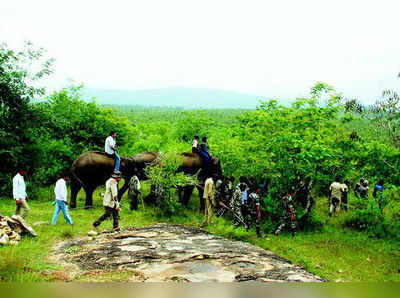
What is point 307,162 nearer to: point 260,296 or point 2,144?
point 260,296

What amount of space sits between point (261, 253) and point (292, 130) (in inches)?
201

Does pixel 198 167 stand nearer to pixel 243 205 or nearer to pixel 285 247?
pixel 243 205

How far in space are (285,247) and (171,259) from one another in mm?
3771

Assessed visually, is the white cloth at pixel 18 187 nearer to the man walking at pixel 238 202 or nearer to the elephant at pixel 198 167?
the man walking at pixel 238 202

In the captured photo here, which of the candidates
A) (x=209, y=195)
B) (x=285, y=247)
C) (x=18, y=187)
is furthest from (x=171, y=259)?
(x=18, y=187)

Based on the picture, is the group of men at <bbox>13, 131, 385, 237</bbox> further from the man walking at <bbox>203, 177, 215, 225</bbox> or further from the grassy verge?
the grassy verge

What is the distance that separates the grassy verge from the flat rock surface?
1.83 ft

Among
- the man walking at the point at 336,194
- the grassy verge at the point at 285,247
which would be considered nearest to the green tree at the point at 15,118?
the grassy verge at the point at 285,247

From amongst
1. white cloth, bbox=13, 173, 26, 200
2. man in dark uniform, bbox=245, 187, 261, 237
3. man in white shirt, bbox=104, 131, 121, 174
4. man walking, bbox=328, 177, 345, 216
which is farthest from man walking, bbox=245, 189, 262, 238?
white cloth, bbox=13, 173, 26, 200

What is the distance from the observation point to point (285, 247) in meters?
10.2

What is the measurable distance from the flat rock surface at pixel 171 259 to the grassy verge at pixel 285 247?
0.56 m

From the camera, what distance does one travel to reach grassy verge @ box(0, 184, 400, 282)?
7.42 m

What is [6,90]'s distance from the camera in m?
16.2

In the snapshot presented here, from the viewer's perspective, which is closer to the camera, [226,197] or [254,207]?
[254,207]
